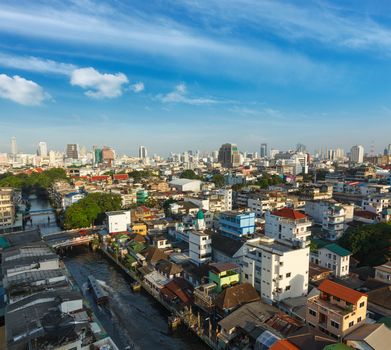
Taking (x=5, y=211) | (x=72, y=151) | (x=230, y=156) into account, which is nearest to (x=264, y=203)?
(x=5, y=211)

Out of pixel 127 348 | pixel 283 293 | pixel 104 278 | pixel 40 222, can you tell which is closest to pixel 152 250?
pixel 104 278

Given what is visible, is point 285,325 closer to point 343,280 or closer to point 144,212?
point 343,280

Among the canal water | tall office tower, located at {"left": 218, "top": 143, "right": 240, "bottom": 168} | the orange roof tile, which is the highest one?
tall office tower, located at {"left": 218, "top": 143, "right": 240, "bottom": 168}

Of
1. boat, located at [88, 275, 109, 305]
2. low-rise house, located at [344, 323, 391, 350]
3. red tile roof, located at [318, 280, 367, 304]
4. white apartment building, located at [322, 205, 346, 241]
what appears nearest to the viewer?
low-rise house, located at [344, 323, 391, 350]

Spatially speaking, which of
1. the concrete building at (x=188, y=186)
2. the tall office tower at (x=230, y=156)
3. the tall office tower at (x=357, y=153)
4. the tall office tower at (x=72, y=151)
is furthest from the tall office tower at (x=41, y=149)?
the tall office tower at (x=357, y=153)

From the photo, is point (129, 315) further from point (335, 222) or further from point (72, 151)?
point (72, 151)

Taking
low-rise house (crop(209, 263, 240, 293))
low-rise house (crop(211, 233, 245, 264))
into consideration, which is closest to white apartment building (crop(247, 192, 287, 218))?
low-rise house (crop(211, 233, 245, 264))

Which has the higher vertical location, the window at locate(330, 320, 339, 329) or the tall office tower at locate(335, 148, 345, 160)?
the tall office tower at locate(335, 148, 345, 160)

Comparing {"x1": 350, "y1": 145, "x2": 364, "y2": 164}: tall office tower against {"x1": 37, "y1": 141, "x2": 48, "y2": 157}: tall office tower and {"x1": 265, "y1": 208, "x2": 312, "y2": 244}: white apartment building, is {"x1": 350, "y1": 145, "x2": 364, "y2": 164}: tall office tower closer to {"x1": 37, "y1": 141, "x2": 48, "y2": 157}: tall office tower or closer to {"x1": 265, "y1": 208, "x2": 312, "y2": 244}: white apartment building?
{"x1": 265, "y1": 208, "x2": 312, "y2": 244}: white apartment building
